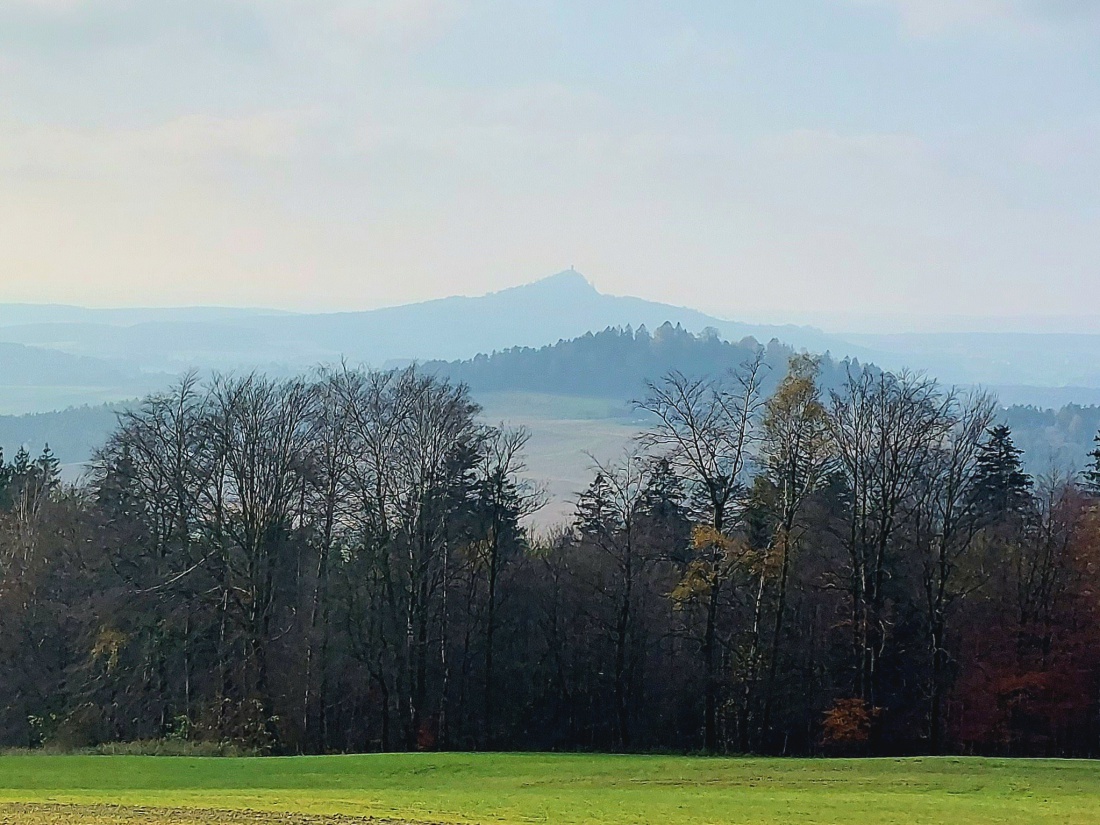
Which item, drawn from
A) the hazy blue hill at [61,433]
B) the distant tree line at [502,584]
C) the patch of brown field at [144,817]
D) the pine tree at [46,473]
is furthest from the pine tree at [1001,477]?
the hazy blue hill at [61,433]

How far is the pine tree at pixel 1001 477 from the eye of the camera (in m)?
43.8

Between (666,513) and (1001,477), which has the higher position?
(1001,477)

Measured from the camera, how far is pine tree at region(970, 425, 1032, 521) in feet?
144

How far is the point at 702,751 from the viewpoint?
33281 millimetres

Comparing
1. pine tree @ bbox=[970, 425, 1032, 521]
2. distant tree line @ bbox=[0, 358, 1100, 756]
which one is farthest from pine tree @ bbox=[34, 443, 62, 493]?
pine tree @ bbox=[970, 425, 1032, 521]

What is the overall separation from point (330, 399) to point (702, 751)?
1787cm

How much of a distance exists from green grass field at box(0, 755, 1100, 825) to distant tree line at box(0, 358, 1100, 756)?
26.9 ft

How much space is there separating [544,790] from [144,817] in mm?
8646

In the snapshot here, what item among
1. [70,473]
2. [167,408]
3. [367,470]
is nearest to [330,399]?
[367,470]

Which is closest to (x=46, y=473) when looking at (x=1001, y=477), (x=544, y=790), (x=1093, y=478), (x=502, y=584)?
(x=502, y=584)

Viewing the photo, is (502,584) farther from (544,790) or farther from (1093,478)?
(1093,478)

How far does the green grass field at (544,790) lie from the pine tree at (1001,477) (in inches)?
741

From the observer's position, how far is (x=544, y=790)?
22.2 metres

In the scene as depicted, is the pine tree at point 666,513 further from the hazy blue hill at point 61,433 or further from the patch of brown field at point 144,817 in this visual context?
the hazy blue hill at point 61,433
